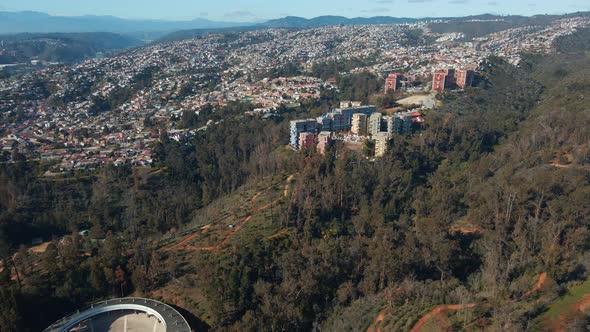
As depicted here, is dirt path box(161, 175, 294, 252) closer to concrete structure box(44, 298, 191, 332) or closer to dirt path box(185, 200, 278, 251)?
dirt path box(185, 200, 278, 251)

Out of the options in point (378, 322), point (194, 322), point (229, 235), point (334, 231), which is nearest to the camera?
point (378, 322)

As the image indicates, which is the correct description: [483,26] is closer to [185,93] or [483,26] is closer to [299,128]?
[185,93]

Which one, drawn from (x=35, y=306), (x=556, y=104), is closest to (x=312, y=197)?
(x=35, y=306)

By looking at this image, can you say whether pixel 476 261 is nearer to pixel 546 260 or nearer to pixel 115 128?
pixel 546 260

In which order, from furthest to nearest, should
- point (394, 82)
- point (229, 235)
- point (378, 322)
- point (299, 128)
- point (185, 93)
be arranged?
point (185, 93), point (394, 82), point (299, 128), point (229, 235), point (378, 322)

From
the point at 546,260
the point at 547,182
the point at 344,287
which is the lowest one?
the point at 344,287

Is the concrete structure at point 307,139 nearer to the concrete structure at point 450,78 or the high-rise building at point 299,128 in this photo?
the high-rise building at point 299,128

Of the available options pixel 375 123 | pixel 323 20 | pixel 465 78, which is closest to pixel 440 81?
pixel 465 78
